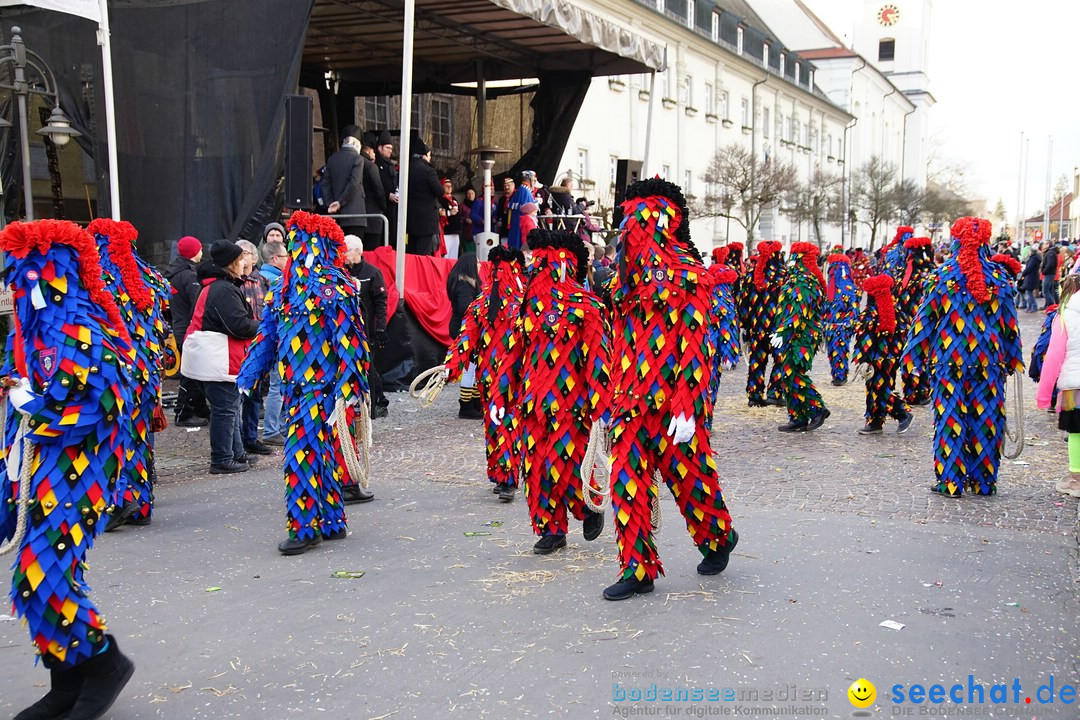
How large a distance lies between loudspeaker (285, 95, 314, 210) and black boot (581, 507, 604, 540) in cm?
578

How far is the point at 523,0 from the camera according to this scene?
1368 centimetres

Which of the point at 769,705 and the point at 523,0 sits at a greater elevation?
the point at 523,0

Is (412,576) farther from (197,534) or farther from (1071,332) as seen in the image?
(1071,332)

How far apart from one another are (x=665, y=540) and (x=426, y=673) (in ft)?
7.88

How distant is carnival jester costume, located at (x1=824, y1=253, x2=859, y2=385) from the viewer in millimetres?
12164

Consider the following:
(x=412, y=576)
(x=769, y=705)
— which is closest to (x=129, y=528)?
(x=412, y=576)

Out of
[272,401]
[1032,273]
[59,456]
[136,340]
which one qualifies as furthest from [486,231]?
[1032,273]

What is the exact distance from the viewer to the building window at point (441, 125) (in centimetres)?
1981

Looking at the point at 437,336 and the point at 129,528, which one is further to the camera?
the point at 437,336

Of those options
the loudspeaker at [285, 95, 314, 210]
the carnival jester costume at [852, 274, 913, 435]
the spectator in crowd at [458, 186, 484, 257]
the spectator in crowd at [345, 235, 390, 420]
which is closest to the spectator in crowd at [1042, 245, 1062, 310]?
the spectator in crowd at [458, 186, 484, 257]

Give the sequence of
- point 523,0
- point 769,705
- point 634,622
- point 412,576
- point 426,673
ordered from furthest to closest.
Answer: point 523,0 → point 412,576 → point 634,622 → point 426,673 → point 769,705

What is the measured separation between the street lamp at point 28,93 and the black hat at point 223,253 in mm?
2930

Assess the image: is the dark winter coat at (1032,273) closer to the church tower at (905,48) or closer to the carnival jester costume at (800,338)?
the carnival jester costume at (800,338)

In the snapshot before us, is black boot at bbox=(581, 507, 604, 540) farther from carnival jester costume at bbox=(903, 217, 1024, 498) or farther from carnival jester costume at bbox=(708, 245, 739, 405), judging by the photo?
carnival jester costume at bbox=(708, 245, 739, 405)
